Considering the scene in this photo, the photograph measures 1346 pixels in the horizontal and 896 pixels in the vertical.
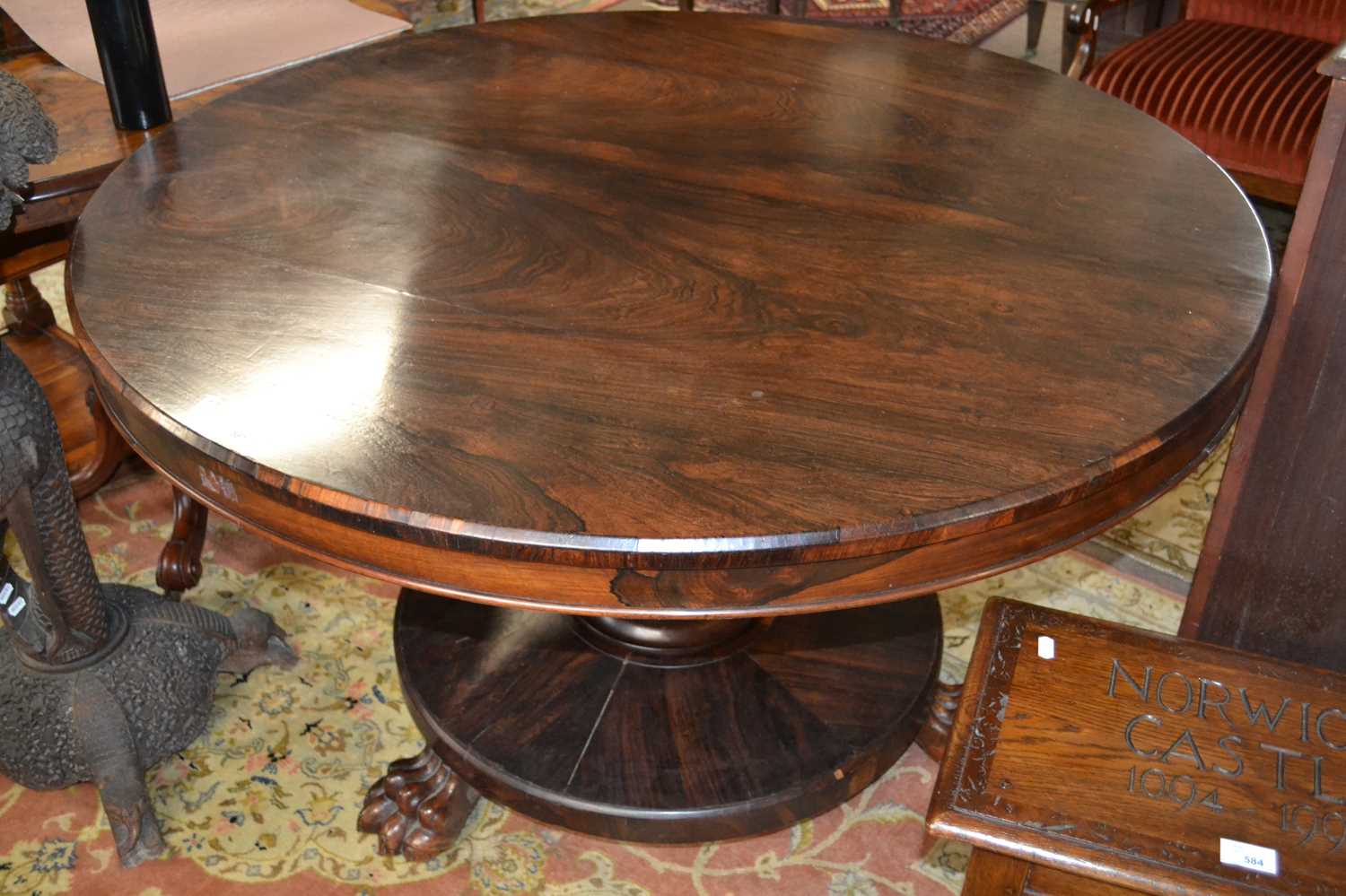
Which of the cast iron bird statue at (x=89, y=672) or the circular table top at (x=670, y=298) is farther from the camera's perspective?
the cast iron bird statue at (x=89, y=672)

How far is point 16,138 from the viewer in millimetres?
1028

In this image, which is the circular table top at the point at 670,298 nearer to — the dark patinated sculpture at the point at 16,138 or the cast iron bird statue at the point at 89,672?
the dark patinated sculpture at the point at 16,138

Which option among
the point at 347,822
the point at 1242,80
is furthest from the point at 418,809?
the point at 1242,80

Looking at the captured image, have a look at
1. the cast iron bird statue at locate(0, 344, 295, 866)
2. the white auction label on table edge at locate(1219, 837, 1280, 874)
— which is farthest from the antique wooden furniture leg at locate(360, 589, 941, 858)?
the white auction label on table edge at locate(1219, 837, 1280, 874)

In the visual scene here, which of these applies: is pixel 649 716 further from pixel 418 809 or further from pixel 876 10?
pixel 876 10

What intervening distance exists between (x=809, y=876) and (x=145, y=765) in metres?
0.74

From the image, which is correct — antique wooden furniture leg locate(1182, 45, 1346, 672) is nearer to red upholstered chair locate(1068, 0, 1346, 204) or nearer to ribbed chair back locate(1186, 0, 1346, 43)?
red upholstered chair locate(1068, 0, 1346, 204)

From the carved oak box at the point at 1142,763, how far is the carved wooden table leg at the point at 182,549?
39.7 inches

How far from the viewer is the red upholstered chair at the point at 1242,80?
1979mm

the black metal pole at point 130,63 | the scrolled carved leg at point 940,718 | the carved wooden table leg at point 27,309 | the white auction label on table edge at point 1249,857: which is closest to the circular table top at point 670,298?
the black metal pole at point 130,63

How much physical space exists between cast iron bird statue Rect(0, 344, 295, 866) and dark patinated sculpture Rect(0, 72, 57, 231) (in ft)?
0.98

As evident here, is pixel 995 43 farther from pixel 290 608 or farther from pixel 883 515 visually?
pixel 883 515

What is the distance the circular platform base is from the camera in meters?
1.25

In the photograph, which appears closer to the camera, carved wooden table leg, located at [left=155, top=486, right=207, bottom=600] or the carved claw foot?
the carved claw foot
